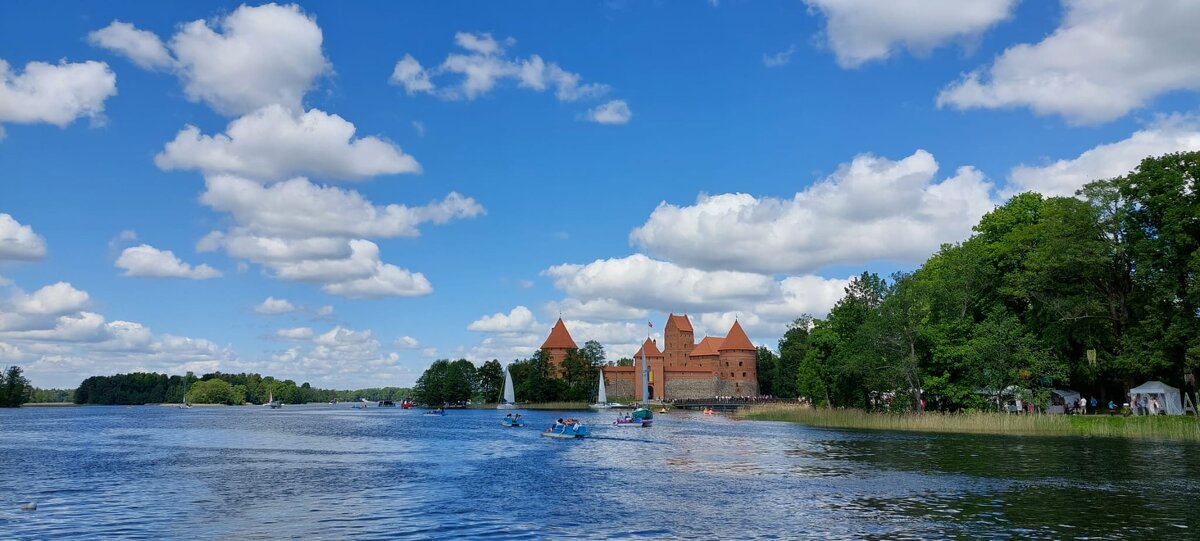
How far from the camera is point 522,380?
6137 inches

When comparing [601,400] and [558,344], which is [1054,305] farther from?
[558,344]

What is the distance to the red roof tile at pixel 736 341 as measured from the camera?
17362 cm

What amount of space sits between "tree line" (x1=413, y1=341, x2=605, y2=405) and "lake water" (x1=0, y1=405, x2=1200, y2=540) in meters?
106

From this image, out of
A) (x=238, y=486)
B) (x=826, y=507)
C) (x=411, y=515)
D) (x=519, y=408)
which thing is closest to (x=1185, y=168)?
(x=826, y=507)

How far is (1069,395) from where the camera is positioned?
61188 millimetres

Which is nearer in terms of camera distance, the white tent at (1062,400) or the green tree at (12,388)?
the white tent at (1062,400)

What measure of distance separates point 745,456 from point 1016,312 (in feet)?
112

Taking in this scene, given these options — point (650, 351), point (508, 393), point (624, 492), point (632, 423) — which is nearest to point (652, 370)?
point (650, 351)

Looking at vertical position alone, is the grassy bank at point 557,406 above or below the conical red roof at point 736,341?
Answer: below

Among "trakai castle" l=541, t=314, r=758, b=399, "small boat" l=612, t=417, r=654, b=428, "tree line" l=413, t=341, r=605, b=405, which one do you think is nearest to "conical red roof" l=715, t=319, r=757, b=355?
"trakai castle" l=541, t=314, r=758, b=399

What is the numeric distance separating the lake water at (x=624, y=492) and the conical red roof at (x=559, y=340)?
122 m

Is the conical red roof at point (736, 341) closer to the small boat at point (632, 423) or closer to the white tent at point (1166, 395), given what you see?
the small boat at point (632, 423)

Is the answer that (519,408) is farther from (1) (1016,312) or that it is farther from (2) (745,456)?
(2) (745,456)

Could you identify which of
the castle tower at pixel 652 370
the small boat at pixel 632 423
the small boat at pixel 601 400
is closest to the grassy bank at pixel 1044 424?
the small boat at pixel 632 423
